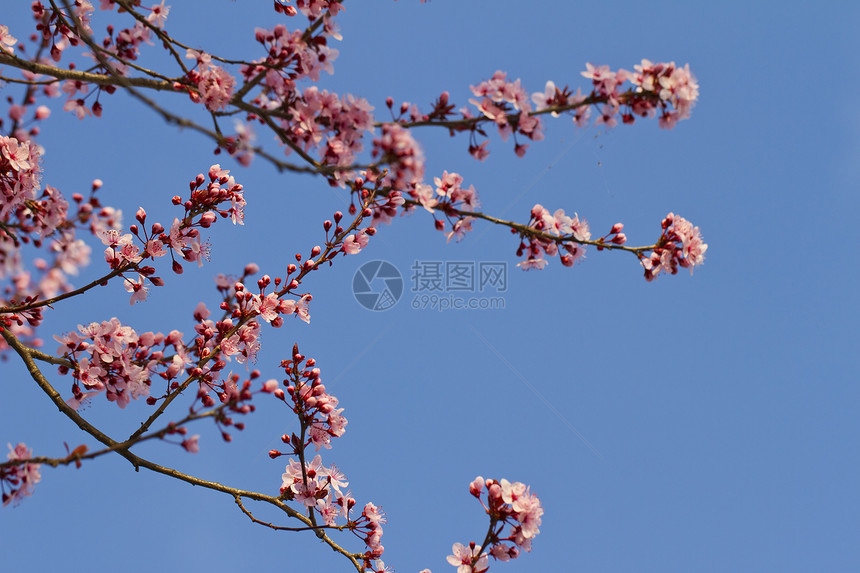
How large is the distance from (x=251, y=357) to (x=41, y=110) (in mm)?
2101

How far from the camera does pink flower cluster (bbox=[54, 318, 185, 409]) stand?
401 centimetres

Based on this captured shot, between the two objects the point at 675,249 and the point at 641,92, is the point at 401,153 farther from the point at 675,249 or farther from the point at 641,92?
the point at 675,249

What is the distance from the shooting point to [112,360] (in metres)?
4.02

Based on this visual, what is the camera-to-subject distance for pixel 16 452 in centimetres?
317

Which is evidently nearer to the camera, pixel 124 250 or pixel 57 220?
pixel 57 220

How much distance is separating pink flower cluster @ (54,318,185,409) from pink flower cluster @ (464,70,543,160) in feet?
8.18

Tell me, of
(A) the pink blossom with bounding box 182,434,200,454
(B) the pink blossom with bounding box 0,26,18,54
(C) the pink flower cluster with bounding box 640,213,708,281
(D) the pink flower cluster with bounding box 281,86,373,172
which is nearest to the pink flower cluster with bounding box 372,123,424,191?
(D) the pink flower cluster with bounding box 281,86,373,172

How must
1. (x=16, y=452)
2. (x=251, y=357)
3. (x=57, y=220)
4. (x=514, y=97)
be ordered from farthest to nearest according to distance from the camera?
1. (x=251, y=357)
2. (x=57, y=220)
3. (x=514, y=97)
4. (x=16, y=452)

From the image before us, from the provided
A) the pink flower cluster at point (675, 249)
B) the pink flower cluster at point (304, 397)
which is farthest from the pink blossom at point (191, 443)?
the pink flower cluster at point (675, 249)

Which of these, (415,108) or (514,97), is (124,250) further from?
(514,97)

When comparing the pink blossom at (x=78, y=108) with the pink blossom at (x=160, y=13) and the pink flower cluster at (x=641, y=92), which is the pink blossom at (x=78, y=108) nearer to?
the pink blossom at (x=160, y=13)

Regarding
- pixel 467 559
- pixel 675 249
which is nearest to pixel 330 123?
pixel 675 249

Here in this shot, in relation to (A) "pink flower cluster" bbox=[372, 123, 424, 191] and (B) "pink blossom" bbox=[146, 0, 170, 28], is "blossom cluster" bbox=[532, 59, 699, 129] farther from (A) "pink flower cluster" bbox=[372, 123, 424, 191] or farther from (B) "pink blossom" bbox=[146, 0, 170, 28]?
(B) "pink blossom" bbox=[146, 0, 170, 28]

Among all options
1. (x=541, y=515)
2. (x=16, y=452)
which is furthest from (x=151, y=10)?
(x=541, y=515)
